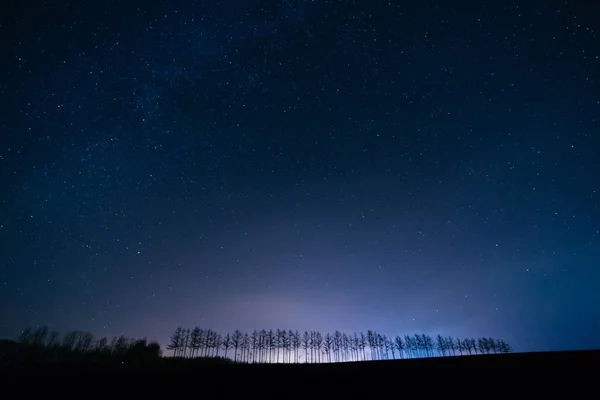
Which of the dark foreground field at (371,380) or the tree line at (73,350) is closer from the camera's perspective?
the dark foreground field at (371,380)

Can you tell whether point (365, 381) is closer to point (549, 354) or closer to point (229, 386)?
point (229, 386)

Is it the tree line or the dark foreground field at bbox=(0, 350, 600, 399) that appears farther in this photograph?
the tree line

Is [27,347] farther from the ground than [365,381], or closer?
farther from the ground

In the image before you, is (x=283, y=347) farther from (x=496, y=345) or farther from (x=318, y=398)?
(x=318, y=398)

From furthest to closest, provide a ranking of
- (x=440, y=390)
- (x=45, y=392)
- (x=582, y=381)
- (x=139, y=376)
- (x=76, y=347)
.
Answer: (x=76, y=347), (x=139, y=376), (x=45, y=392), (x=440, y=390), (x=582, y=381)

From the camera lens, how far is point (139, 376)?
10438mm

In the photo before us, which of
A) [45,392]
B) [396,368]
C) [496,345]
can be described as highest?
[496,345]

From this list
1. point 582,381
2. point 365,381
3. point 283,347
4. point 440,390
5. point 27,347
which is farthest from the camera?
point 283,347

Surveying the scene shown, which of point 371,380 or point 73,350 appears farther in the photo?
point 73,350

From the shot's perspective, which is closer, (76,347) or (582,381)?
(582,381)

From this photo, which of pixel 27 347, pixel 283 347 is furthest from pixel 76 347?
pixel 283 347

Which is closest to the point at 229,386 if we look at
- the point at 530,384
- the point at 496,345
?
the point at 530,384

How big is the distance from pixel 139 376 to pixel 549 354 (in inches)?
536

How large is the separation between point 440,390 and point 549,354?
3.98 meters
